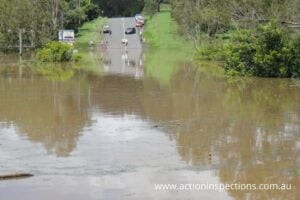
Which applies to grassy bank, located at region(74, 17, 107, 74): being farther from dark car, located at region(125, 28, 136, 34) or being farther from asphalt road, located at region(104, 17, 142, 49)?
dark car, located at region(125, 28, 136, 34)

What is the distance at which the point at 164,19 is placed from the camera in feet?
253

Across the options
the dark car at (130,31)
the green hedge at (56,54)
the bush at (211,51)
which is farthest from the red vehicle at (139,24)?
the green hedge at (56,54)

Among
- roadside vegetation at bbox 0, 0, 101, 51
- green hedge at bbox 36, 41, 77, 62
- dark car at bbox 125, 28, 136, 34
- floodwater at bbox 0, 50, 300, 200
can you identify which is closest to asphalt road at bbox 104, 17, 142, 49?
dark car at bbox 125, 28, 136, 34

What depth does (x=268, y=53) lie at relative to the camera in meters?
27.2

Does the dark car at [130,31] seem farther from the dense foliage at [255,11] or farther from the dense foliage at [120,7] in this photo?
the dense foliage at [255,11]

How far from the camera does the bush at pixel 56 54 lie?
38.9 meters

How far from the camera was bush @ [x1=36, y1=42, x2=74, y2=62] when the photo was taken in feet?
128

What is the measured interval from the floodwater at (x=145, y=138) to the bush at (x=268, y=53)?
2.71m

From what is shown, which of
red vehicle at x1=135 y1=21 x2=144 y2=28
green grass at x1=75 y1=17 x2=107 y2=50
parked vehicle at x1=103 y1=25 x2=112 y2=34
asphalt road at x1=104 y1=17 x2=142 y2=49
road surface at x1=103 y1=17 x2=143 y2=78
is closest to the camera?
road surface at x1=103 y1=17 x2=143 y2=78

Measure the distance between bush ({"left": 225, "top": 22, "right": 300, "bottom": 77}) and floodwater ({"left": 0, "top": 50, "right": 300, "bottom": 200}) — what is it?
271cm

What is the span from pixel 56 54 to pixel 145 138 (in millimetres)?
26450

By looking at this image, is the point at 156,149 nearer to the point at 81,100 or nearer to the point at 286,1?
the point at 81,100

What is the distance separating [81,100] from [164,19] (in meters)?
58.2

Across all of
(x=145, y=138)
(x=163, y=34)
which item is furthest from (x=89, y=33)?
(x=145, y=138)
